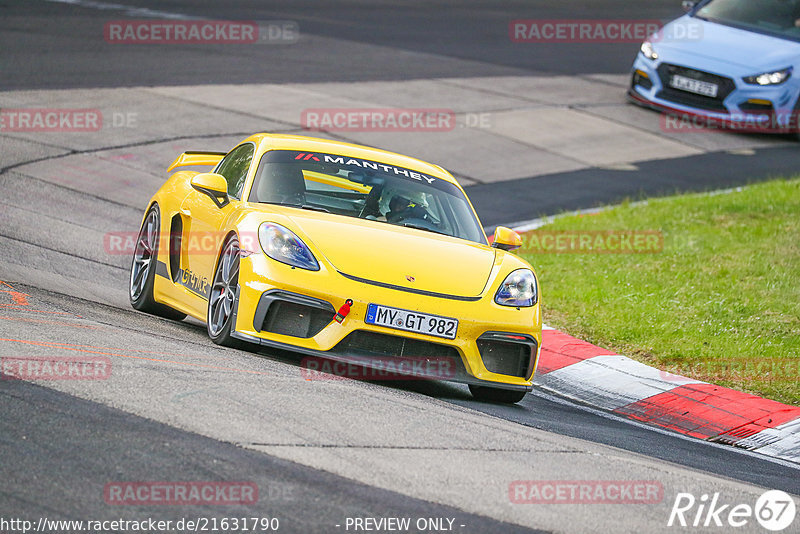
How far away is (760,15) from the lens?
19578 millimetres

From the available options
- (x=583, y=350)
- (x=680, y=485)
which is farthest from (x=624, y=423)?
(x=680, y=485)

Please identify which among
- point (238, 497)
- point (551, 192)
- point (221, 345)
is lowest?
point (551, 192)

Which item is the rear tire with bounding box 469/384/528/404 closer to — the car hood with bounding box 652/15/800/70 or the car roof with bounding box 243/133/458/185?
the car roof with bounding box 243/133/458/185

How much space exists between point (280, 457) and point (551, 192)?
1043 centimetres

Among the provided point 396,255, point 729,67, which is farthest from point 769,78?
point 396,255

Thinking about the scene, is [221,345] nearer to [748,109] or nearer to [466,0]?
[748,109]

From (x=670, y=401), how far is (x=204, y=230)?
10.7 feet

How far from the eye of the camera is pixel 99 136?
47.7 feet

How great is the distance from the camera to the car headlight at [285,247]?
672 centimetres

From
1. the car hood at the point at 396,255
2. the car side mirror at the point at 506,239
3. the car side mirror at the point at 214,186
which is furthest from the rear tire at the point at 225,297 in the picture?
the car side mirror at the point at 506,239

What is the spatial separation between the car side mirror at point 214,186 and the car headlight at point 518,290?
1921mm

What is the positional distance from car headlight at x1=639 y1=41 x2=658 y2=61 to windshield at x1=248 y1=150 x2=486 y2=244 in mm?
11644

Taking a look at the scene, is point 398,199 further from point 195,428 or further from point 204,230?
point 195,428

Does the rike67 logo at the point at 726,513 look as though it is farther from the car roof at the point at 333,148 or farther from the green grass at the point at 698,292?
the car roof at the point at 333,148
